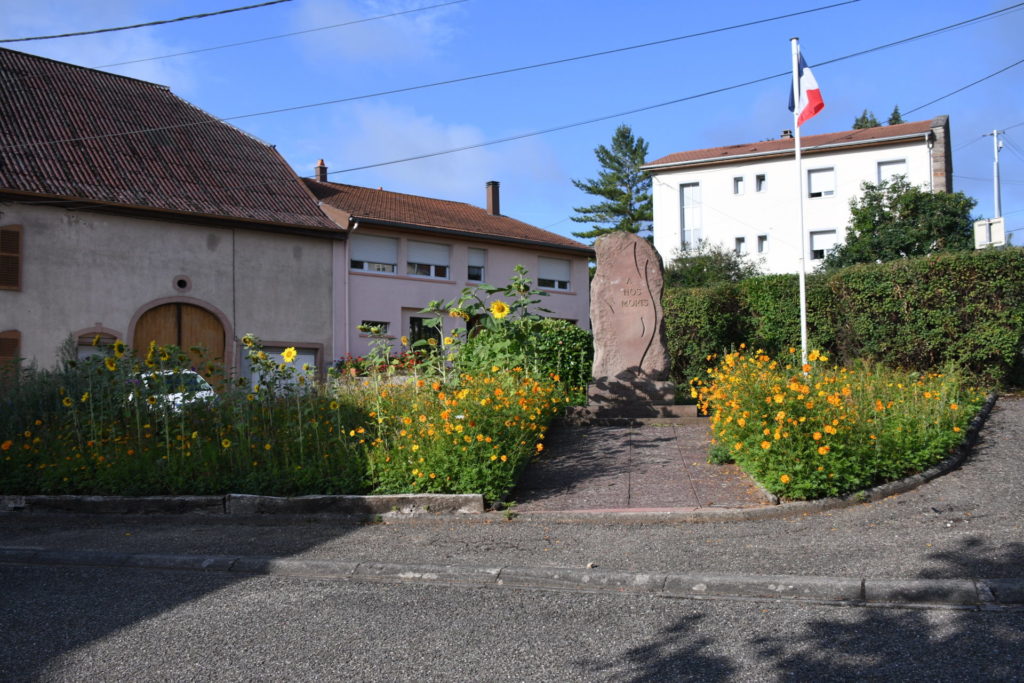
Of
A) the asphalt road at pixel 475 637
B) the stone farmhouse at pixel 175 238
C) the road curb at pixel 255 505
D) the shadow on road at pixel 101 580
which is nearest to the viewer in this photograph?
the asphalt road at pixel 475 637

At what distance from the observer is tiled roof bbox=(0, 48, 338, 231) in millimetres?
20266

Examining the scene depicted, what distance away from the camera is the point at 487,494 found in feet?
23.7

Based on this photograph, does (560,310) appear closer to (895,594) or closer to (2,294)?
(2,294)

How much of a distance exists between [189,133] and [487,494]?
21311mm

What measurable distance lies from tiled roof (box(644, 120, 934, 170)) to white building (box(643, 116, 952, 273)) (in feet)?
0.16

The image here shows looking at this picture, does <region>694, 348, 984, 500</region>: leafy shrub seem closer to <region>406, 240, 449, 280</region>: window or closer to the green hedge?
the green hedge

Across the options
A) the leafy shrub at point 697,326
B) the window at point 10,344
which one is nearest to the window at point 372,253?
the window at point 10,344

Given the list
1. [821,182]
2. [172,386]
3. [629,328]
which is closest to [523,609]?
[172,386]

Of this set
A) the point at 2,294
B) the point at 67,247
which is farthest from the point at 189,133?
the point at 2,294

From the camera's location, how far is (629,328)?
A: 37.7ft

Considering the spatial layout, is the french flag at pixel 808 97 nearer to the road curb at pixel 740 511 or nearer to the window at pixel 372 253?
the road curb at pixel 740 511

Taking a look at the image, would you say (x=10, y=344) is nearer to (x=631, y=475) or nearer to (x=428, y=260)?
(x=428, y=260)

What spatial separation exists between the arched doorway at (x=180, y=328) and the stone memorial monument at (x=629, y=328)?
12.5 m

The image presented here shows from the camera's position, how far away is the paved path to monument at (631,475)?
714cm
